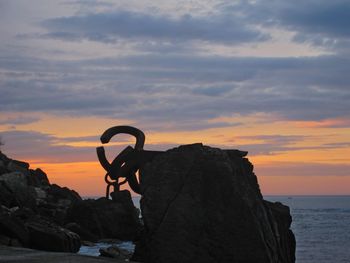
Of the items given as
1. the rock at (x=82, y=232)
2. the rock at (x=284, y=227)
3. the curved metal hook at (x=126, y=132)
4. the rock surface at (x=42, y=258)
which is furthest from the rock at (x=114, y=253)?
the curved metal hook at (x=126, y=132)

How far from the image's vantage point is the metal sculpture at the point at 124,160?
2420 cm

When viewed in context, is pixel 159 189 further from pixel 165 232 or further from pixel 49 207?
pixel 49 207

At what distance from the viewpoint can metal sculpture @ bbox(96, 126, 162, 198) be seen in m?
24.2

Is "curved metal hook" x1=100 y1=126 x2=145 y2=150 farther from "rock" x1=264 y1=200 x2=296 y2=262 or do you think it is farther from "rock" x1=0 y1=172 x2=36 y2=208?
"rock" x1=264 y1=200 x2=296 y2=262

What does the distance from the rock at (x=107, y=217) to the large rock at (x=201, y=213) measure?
946 cm

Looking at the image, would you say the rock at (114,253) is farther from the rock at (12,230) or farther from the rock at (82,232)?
the rock at (82,232)

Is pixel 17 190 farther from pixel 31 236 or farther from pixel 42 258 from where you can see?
pixel 42 258

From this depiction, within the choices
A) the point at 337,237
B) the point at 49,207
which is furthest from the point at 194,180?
the point at 337,237

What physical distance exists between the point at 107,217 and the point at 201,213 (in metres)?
11.4

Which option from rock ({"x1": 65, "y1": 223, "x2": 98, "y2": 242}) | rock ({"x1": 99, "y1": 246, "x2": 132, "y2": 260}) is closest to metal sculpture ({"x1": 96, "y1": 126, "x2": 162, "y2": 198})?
rock ({"x1": 65, "y1": 223, "x2": 98, "y2": 242})

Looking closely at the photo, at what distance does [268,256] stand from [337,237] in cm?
3341

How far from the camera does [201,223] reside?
14023 mm

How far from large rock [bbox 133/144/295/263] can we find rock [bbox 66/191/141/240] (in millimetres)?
9458

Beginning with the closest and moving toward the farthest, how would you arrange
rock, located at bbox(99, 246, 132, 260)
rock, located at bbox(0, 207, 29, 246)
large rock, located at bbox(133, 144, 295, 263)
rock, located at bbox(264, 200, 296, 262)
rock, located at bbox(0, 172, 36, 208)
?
large rock, located at bbox(133, 144, 295, 263) < rock, located at bbox(0, 207, 29, 246) < rock, located at bbox(99, 246, 132, 260) < rock, located at bbox(264, 200, 296, 262) < rock, located at bbox(0, 172, 36, 208)
